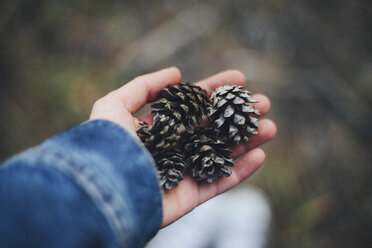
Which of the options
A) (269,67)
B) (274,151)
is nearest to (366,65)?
(269,67)

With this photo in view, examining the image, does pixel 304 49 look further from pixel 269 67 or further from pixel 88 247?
pixel 88 247

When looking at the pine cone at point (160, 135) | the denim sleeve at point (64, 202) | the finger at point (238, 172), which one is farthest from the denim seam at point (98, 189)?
the finger at point (238, 172)

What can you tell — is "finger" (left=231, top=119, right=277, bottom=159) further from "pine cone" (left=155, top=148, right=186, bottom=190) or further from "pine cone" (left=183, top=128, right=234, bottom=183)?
"pine cone" (left=155, top=148, right=186, bottom=190)

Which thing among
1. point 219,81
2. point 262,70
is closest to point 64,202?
point 219,81

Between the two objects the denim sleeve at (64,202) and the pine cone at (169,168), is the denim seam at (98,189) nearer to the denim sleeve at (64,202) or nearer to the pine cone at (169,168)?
the denim sleeve at (64,202)

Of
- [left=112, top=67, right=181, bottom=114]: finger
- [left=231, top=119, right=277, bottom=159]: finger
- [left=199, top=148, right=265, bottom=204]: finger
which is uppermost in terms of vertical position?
[left=112, top=67, right=181, bottom=114]: finger

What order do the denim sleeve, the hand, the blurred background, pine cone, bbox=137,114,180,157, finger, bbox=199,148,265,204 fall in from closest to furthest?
1. the denim sleeve
2. pine cone, bbox=137,114,180,157
3. the hand
4. finger, bbox=199,148,265,204
5. the blurred background

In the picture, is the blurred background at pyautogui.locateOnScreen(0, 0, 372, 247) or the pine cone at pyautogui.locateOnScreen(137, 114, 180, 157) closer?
the pine cone at pyautogui.locateOnScreen(137, 114, 180, 157)

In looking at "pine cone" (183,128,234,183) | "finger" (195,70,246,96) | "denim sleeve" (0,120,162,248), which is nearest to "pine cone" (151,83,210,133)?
"pine cone" (183,128,234,183)
